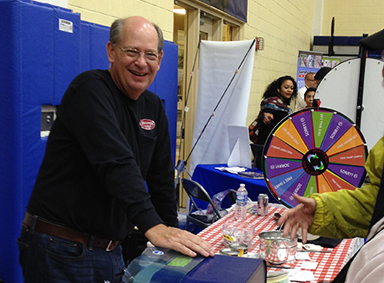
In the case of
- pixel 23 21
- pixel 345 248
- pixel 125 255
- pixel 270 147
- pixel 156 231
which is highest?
pixel 23 21

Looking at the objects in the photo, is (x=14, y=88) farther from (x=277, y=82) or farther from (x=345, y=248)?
(x=277, y=82)

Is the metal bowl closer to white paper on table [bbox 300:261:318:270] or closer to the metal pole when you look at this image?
white paper on table [bbox 300:261:318:270]

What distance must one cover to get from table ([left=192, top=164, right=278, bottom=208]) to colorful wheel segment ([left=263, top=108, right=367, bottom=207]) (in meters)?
1.11

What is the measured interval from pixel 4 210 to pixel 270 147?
1.47 m

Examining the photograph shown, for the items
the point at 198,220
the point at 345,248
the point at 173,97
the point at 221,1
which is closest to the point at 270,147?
the point at 345,248

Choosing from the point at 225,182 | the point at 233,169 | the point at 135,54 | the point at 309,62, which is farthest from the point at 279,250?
the point at 309,62

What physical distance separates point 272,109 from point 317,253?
2813 mm

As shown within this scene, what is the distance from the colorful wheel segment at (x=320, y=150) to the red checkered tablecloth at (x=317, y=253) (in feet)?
0.87

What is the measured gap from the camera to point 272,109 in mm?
4555

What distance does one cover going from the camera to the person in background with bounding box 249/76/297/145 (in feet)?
14.8

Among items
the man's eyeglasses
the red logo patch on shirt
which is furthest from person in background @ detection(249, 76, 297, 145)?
the man's eyeglasses

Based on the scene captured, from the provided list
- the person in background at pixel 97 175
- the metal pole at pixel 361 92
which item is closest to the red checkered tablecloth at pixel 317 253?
the person in background at pixel 97 175

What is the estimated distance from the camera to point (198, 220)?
3.14 m

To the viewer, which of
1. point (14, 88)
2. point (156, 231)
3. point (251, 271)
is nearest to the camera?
point (251, 271)
